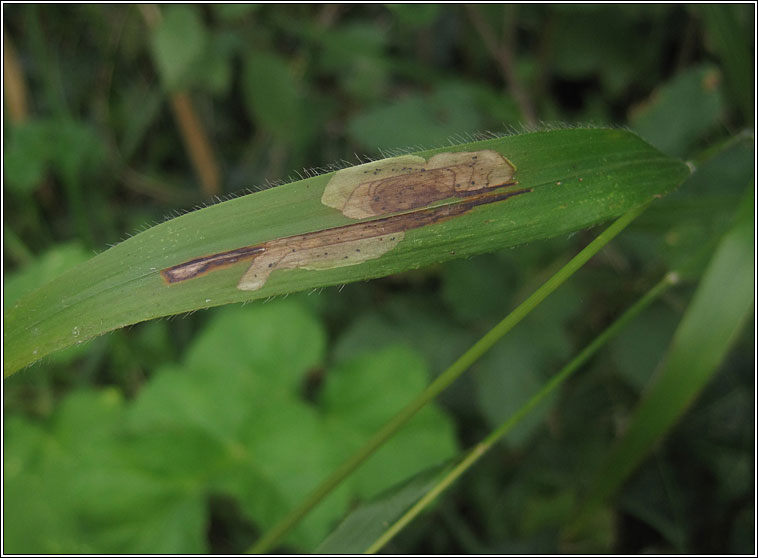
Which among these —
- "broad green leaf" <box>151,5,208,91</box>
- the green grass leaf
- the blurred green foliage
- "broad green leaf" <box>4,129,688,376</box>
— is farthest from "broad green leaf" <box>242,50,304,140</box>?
the green grass leaf

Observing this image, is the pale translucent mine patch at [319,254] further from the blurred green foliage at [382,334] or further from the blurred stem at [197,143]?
the blurred stem at [197,143]

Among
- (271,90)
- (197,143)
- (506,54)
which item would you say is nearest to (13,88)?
(197,143)

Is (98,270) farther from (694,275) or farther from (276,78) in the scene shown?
(276,78)

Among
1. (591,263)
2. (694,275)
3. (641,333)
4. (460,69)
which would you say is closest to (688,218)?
(694,275)

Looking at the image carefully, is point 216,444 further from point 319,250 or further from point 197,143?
point 197,143

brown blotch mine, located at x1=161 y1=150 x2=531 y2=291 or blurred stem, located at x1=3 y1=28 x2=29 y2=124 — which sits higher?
brown blotch mine, located at x1=161 y1=150 x2=531 y2=291

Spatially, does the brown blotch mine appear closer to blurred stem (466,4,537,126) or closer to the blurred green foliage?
the blurred green foliage

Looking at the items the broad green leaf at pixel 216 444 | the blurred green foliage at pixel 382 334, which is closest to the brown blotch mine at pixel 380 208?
the blurred green foliage at pixel 382 334
